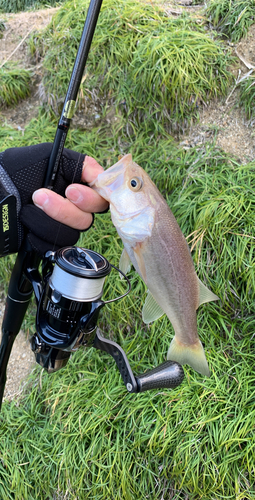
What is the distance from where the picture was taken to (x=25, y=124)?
3879 mm

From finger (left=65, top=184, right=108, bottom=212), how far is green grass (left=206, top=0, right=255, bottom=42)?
2.40 m

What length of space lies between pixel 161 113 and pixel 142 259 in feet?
6.62

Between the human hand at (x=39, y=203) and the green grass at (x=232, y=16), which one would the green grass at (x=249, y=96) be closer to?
the green grass at (x=232, y=16)

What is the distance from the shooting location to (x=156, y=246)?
4.57ft

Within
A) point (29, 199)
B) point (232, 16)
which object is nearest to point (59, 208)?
point (29, 199)

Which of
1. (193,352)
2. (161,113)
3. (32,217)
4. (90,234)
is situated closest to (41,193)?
(32,217)

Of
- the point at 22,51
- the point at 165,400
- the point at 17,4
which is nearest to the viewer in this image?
the point at 165,400

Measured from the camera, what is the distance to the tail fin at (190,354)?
147 cm

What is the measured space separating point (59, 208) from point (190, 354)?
2.75 ft

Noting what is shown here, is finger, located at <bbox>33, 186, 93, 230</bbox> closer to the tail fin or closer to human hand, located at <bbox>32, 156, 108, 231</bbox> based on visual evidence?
human hand, located at <bbox>32, 156, 108, 231</bbox>

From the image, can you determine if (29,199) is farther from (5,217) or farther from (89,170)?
(89,170)

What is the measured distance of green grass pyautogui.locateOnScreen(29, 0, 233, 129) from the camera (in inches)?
115

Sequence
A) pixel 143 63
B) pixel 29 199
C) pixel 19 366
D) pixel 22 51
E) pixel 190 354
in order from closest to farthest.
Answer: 1. pixel 190 354
2. pixel 29 199
3. pixel 143 63
4. pixel 19 366
5. pixel 22 51

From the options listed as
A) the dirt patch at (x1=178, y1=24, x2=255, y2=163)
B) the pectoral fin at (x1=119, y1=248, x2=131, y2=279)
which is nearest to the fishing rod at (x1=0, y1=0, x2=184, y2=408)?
the pectoral fin at (x1=119, y1=248, x2=131, y2=279)
